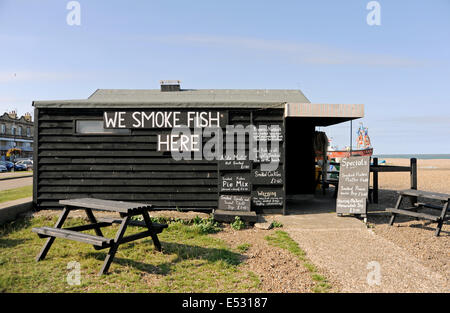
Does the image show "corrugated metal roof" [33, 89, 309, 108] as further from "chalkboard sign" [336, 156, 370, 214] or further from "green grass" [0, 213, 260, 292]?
"green grass" [0, 213, 260, 292]

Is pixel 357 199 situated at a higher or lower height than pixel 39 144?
lower

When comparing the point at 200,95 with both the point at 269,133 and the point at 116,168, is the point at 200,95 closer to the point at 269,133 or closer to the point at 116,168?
the point at 269,133

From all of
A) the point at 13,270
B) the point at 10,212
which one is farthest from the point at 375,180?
the point at 10,212

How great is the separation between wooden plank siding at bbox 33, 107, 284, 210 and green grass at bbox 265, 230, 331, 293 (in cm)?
228

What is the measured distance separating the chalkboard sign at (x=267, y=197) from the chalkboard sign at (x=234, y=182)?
11.9 inches

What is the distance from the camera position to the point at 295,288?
382 cm

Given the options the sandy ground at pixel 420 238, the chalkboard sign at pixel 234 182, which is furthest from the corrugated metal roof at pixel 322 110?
the sandy ground at pixel 420 238

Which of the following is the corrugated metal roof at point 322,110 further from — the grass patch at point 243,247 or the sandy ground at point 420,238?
the grass patch at point 243,247

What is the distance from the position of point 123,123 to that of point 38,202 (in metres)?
3.25

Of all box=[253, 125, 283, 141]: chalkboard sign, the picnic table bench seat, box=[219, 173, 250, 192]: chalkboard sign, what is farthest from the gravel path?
the picnic table bench seat

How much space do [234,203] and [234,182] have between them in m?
0.58

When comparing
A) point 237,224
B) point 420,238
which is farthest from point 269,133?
point 420,238

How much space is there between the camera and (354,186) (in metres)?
7.76
